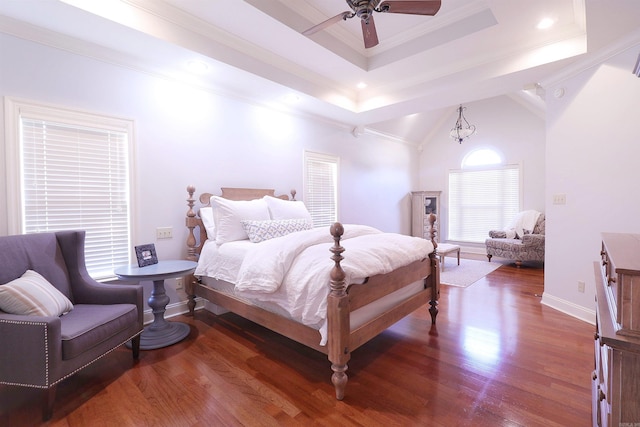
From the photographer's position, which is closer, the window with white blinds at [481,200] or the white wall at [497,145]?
the white wall at [497,145]

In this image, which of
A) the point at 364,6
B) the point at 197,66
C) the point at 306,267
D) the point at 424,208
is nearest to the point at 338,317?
the point at 306,267

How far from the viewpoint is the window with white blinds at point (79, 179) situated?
2.35 m

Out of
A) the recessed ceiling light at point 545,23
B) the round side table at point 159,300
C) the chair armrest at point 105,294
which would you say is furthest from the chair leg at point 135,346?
the recessed ceiling light at point 545,23

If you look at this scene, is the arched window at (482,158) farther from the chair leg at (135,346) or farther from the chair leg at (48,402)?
the chair leg at (48,402)

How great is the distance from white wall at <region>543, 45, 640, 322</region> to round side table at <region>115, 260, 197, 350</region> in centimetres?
390

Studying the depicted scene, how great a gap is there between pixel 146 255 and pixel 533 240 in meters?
5.87

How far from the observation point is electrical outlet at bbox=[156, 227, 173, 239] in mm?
3040

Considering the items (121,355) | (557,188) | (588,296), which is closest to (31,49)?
(121,355)

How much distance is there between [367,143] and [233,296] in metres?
4.20

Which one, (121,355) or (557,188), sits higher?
(557,188)

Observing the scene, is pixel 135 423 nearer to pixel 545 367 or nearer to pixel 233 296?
pixel 233 296

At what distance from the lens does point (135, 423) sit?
164 centimetres

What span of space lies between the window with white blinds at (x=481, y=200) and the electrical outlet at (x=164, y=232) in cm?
639

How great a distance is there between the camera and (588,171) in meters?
2.96
